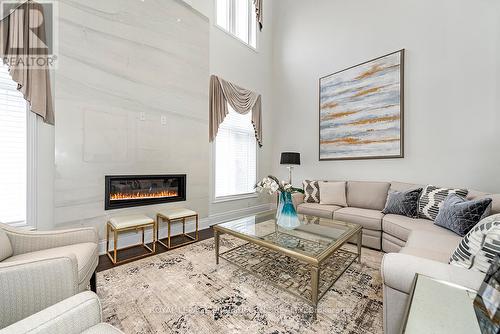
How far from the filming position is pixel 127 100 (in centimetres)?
267

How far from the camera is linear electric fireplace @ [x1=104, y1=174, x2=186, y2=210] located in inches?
101

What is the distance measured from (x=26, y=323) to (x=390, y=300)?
1.70 m

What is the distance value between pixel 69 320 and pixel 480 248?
1.92 metres

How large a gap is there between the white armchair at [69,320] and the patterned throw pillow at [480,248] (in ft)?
5.58

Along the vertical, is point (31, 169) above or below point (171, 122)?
below

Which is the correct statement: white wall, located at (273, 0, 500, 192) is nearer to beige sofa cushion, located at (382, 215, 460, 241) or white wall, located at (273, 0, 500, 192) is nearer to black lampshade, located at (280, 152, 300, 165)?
black lampshade, located at (280, 152, 300, 165)

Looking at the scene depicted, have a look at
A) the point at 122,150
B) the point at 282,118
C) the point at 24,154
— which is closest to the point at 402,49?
the point at 282,118

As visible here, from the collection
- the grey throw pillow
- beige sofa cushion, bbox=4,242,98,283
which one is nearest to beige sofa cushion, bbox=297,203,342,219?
the grey throw pillow

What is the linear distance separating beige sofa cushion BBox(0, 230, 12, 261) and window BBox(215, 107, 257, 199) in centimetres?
265

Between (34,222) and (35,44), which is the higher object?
(35,44)

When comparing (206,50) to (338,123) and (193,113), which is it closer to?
(193,113)

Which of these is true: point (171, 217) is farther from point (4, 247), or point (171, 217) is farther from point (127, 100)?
point (127, 100)

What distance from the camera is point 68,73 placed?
7.38 ft

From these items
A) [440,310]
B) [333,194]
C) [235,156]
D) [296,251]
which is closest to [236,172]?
[235,156]
